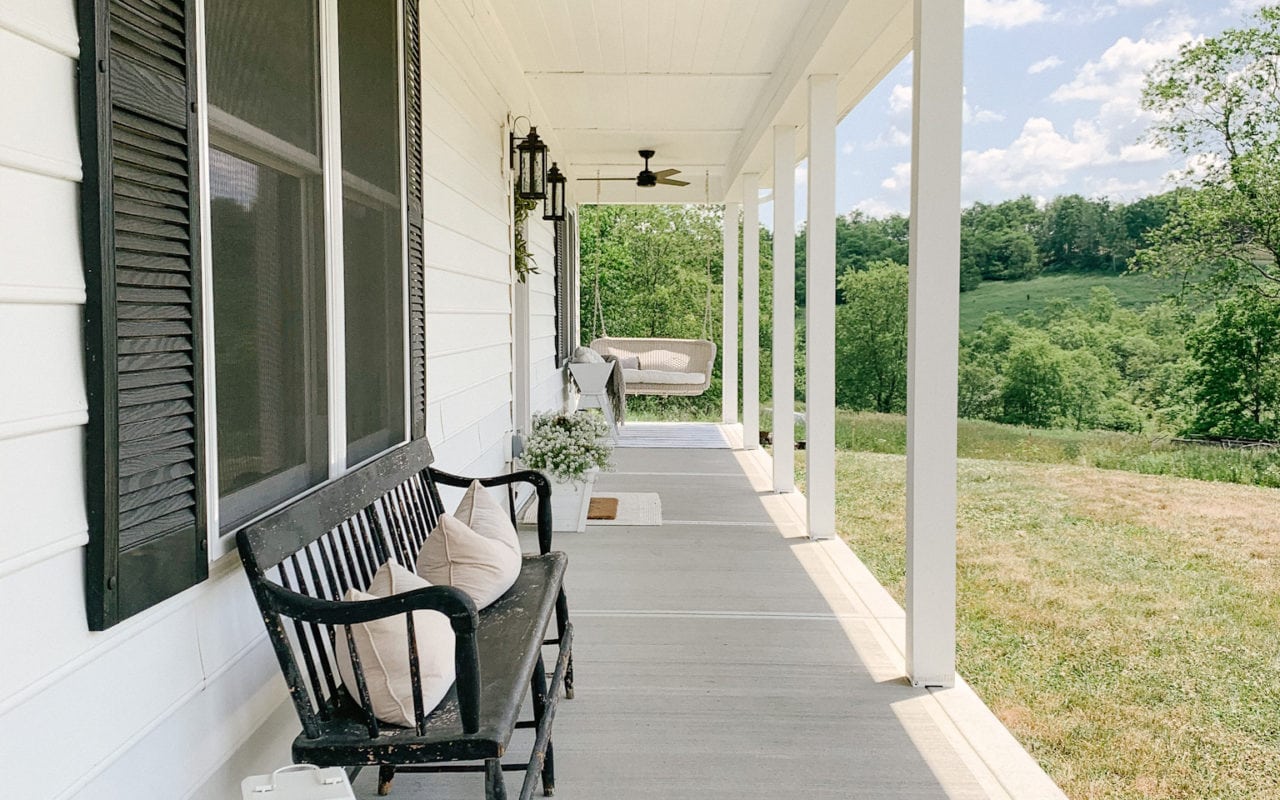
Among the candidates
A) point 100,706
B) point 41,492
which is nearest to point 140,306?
point 41,492

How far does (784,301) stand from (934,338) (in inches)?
129

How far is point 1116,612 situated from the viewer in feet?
20.8

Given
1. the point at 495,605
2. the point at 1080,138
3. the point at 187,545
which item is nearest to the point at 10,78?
the point at 187,545

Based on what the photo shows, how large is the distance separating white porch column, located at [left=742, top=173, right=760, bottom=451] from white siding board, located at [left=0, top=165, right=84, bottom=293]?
22.7ft

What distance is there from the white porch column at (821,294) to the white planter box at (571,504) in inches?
46.2

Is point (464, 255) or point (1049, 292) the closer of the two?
point (464, 255)

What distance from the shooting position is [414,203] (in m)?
3.17

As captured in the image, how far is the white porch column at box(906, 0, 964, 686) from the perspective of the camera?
2984mm

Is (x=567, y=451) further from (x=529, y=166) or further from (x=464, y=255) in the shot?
(x=529, y=166)

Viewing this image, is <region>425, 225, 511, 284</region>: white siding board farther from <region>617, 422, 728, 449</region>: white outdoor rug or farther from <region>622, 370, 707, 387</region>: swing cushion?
<region>622, 370, 707, 387</region>: swing cushion

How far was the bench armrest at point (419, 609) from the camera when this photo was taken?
168 cm

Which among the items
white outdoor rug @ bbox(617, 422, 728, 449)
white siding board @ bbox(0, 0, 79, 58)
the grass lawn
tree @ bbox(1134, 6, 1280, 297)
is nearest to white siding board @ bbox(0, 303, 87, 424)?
white siding board @ bbox(0, 0, 79, 58)

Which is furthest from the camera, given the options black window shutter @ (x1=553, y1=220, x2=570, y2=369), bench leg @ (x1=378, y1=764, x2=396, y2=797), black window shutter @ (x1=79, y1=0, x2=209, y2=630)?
black window shutter @ (x1=553, y1=220, x2=570, y2=369)

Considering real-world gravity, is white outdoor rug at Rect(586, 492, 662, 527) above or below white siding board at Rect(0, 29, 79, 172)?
below
